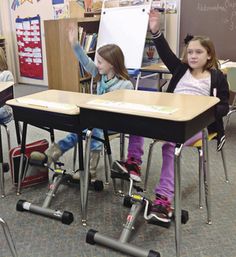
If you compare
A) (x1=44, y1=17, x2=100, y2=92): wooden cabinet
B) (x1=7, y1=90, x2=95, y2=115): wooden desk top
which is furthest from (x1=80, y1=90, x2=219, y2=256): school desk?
(x1=44, y1=17, x2=100, y2=92): wooden cabinet

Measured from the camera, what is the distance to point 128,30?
12.9ft

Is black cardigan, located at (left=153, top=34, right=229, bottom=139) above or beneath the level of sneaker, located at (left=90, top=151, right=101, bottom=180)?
above

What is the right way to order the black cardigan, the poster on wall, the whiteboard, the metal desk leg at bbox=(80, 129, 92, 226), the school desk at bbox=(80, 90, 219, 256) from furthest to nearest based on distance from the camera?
the poster on wall < the whiteboard < the black cardigan < the metal desk leg at bbox=(80, 129, 92, 226) < the school desk at bbox=(80, 90, 219, 256)

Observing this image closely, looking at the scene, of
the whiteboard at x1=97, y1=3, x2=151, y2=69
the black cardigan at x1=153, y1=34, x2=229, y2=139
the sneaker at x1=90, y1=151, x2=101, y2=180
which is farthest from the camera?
the whiteboard at x1=97, y1=3, x2=151, y2=69

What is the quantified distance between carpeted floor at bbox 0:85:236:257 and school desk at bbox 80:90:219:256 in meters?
0.22

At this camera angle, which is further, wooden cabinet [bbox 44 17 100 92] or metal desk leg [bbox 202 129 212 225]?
wooden cabinet [bbox 44 17 100 92]

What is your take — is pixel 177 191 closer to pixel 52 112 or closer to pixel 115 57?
pixel 52 112

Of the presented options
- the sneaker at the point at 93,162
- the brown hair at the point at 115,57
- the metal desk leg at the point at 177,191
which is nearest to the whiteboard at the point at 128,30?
the brown hair at the point at 115,57

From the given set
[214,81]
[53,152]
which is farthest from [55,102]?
[214,81]

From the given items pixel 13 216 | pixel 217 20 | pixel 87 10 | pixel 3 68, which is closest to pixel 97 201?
pixel 13 216

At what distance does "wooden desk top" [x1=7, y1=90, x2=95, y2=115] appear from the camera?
171 cm

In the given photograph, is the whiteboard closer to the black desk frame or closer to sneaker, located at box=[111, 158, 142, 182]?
sneaker, located at box=[111, 158, 142, 182]

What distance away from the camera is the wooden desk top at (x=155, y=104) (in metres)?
1.42

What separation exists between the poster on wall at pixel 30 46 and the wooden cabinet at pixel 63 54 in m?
1.41
